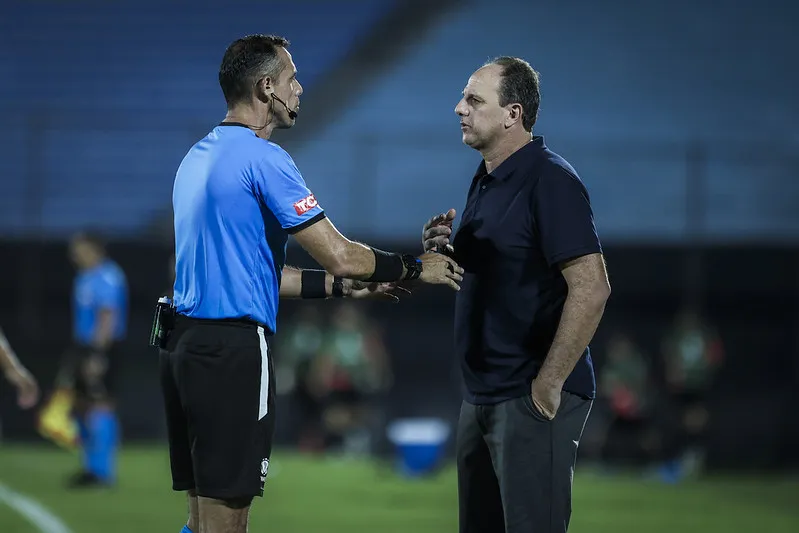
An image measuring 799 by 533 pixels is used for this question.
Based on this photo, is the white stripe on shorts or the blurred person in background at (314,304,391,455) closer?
the white stripe on shorts

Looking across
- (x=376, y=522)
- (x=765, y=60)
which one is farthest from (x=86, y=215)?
(x=765, y=60)

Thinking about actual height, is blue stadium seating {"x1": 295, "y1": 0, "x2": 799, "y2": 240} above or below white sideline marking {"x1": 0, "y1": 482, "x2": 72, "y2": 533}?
above

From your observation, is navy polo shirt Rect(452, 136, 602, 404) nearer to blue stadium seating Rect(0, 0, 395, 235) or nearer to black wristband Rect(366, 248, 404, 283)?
black wristband Rect(366, 248, 404, 283)

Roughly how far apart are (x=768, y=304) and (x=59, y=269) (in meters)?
9.58

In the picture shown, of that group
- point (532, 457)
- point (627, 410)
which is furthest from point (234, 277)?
point (627, 410)

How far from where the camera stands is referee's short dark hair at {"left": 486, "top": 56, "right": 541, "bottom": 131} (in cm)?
452

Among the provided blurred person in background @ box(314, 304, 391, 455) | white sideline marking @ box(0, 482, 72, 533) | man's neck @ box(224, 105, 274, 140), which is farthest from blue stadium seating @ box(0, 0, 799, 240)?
man's neck @ box(224, 105, 274, 140)

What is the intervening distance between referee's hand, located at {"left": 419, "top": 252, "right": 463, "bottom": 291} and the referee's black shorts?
68 centimetres

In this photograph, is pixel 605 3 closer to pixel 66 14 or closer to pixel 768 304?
pixel 768 304

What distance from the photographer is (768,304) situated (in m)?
15.9

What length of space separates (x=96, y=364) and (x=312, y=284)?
6779 mm

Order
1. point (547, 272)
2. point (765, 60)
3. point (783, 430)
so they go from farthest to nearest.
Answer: point (765, 60)
point (783, 430)
point (547, 272)

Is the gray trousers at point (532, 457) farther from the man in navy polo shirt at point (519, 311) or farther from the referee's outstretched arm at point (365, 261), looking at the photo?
the referee's outstretched arm at point (365, 261)

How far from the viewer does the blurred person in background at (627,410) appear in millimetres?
14617
